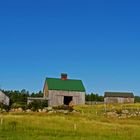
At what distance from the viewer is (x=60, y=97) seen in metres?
96.8

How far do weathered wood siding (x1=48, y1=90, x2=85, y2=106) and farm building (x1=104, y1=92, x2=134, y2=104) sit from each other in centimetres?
1936

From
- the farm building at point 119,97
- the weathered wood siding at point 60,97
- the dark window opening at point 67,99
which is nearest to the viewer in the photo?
the weathered wood siding at point 60,97

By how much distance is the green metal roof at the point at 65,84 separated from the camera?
97812mm

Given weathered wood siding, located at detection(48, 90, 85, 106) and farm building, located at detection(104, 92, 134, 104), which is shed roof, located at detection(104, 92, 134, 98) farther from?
weathered wood siding, located at detection(48, 90, 85, 106)

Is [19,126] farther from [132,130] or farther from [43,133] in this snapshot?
[132,130]

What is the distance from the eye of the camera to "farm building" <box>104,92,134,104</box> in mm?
114438

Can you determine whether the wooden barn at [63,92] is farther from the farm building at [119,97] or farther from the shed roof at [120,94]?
the shed roof at [120,94]

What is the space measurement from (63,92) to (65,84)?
3.23m

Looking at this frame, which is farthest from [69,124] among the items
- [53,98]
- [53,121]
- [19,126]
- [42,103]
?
[53,98]

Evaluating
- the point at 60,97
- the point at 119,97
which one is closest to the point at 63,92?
the point at 60,97

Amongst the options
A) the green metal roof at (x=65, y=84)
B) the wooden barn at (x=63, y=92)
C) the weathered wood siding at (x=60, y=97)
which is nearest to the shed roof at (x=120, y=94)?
the green metal roof at (x=65, y=84)

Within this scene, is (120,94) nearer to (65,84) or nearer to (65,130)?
(65,84)

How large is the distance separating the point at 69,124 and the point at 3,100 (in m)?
51.7

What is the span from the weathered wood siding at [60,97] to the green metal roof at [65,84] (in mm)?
918
